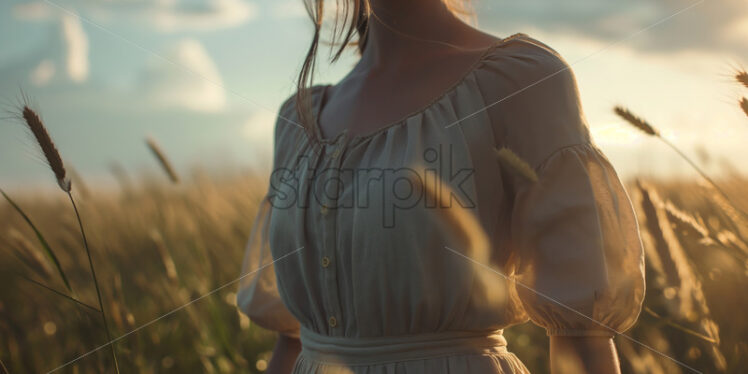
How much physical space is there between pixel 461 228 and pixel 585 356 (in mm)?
236

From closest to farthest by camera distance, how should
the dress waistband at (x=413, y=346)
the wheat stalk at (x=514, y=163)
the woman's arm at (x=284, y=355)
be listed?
the wheat stalk at (x=514, y=163), the dress waistband at (x=413, y=346), the woman's arm at (x=284, y=355)

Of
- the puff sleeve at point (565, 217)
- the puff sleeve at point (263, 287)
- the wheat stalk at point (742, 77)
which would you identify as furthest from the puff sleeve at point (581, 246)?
the puff sleeve at point (263, 287)

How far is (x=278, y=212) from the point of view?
110cm

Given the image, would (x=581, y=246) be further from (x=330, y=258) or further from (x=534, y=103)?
(x=330, y=258)

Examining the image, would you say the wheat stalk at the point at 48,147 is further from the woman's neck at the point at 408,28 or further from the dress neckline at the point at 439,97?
the woman's neck at the point at 408,28

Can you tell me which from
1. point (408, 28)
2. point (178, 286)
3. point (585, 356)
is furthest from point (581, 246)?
point (178, 286)

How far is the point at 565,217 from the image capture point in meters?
0.84

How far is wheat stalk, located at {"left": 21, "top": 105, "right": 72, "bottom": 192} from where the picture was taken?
82cm

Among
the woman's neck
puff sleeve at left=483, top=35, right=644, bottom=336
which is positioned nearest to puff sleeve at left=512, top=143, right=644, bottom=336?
puff sleeve at left=483, top=35, right=644, bottom=336

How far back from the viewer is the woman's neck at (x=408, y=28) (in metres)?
1.07

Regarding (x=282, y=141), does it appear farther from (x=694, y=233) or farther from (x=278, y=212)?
(x=694, y=233)

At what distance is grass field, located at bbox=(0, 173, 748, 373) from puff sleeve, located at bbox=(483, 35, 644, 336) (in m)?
0.05

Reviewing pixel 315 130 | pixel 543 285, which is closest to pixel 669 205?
pixel 543 285

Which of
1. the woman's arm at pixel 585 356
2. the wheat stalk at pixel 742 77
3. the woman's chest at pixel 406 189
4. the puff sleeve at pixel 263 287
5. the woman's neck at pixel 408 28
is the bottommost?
the woman's arm at pixel 585 356
